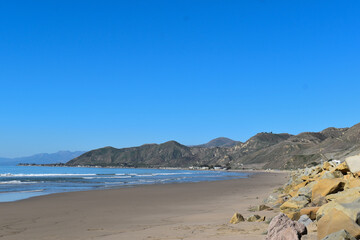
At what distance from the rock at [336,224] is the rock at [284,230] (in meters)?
0.49

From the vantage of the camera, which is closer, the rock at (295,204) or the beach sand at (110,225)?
the beach sand at (110,225)

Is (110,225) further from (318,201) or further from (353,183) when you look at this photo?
(353,183)

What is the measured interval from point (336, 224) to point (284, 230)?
0.97 m

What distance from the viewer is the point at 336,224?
6.47m

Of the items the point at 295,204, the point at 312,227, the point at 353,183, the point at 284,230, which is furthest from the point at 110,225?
the point at 353,183

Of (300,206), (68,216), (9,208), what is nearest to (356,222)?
(300,206)

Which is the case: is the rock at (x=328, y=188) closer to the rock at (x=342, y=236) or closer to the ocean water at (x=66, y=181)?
the rock at (x=342, y=236)

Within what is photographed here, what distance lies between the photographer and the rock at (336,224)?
20.2 feet

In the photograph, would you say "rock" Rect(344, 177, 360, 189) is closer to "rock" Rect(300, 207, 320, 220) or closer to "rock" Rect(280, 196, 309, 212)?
"rock" Rect(280, 196, 309, 212)

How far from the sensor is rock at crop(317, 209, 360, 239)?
20.2ft

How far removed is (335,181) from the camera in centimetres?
1161

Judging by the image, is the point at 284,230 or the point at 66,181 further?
the point at 66,181

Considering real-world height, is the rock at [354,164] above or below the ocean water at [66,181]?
above

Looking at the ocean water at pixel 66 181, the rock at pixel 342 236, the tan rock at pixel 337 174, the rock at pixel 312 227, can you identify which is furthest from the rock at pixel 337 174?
the ocean water at pixel 66 181
